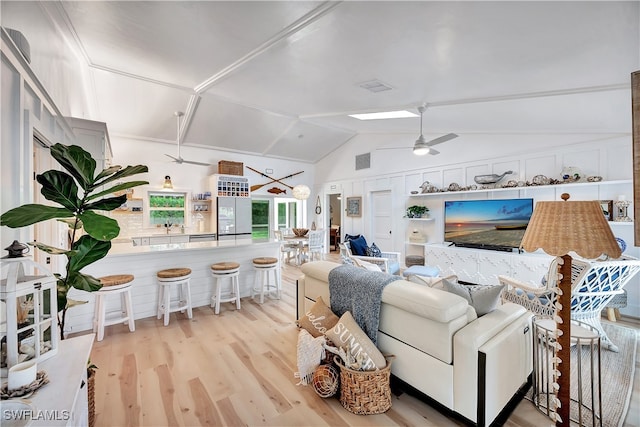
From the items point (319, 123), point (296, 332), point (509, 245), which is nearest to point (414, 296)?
point (296, 332)

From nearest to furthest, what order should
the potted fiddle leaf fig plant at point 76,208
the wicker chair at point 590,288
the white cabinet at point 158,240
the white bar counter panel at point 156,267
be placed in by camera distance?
the potted fiddle leaf fig plant at point 76,208
the wicker chair at point 590,288
the white bar counter panel at point 156,267
the white cabinet at point 158,240

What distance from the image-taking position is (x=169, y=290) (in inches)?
136

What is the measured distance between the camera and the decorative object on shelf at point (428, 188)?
19.5ft

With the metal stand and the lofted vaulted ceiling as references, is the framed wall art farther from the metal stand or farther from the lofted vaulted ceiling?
the metal stand

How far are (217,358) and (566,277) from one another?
2.80 m

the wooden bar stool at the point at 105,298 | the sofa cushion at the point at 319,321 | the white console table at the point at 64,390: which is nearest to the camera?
the white console table at the point at 64,390

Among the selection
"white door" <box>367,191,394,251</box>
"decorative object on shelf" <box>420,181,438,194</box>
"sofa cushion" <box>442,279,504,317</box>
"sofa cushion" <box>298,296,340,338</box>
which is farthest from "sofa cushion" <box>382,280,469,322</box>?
"white door" <box>367,191,394,251</box>

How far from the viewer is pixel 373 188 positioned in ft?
24.7

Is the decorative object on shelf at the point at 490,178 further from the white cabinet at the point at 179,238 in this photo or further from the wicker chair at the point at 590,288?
the white cabinet at the point at 179,238

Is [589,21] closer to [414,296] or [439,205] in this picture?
[414,296]

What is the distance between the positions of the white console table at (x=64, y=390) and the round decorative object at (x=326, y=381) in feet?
4.55

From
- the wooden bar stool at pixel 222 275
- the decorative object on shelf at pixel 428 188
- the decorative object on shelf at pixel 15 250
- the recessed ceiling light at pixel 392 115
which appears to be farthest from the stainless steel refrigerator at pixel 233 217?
the decorative object on shelf at pixel 15 250

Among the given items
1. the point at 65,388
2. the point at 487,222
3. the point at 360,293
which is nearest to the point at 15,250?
the point at 65,388

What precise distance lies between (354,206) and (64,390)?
7.38 meters
